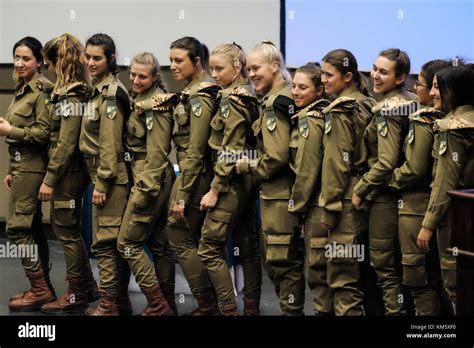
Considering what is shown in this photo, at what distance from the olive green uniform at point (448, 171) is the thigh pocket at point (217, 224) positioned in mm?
1056

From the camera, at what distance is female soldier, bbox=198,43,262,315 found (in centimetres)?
512

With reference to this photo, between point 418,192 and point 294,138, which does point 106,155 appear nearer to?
point 294,138

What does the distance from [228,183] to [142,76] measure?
71 cm

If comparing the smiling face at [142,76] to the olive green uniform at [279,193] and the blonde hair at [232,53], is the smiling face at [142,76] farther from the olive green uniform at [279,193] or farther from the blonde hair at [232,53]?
the olive green uniform at [279,193]

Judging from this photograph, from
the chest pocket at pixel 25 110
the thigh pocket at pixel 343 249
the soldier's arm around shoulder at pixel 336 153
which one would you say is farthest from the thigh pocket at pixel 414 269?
the chest pocket at pixel 25 110

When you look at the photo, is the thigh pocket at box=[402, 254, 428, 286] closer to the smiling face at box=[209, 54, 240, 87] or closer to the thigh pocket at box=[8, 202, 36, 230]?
the smiling face at box=[209, 54, 240, 87]

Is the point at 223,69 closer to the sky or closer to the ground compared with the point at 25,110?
closer to the sky

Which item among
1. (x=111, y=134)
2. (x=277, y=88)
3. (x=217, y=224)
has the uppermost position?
(x=277, y=88)

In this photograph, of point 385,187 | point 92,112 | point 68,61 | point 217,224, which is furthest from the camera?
point 68,61

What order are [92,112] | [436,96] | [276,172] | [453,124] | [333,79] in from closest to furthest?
[453,124]
[436,96]
[333,79]
[276,172]
[92,112]

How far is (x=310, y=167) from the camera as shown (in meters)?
4.89

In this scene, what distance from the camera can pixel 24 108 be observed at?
5.82 meters

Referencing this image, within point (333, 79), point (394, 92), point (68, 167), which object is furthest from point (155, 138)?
point (394, 92)

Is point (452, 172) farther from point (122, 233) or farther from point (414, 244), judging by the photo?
point (122, 233)
